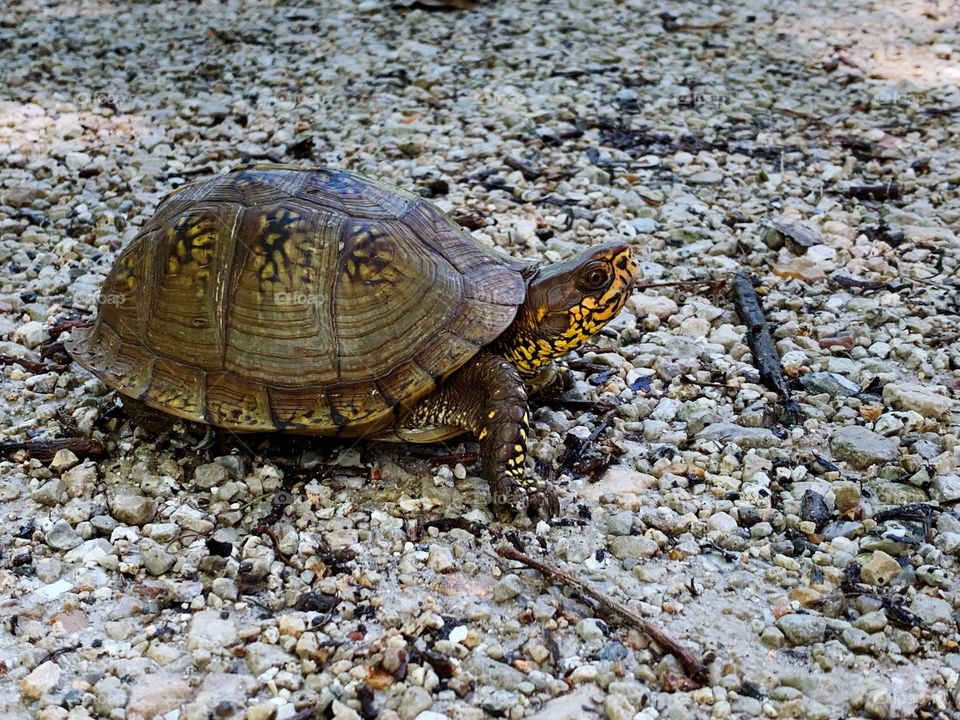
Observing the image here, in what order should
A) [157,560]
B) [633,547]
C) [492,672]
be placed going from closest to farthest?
[492,672]
[157,560]
[633,547]

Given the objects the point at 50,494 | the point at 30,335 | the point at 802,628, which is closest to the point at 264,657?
the point at 50,494

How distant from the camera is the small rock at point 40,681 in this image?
2529 mm

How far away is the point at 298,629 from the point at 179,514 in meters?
0.80

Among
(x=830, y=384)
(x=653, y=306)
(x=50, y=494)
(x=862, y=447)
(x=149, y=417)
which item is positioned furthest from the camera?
(x=653, y=306)

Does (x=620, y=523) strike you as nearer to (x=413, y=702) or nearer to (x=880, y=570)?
(x=880, y=570)

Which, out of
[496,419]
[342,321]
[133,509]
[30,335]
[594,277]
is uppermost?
[594,277]

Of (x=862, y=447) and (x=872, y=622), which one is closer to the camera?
(x=872, y=622)

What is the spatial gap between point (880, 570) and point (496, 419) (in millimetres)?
1352

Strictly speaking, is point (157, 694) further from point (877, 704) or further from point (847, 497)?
point (847, 497)

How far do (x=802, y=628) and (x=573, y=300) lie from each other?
4.71 feet

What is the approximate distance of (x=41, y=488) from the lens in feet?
11.2

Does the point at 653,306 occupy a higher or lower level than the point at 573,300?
lower

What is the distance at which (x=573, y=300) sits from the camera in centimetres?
358

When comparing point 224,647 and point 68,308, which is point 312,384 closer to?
point 224,647
